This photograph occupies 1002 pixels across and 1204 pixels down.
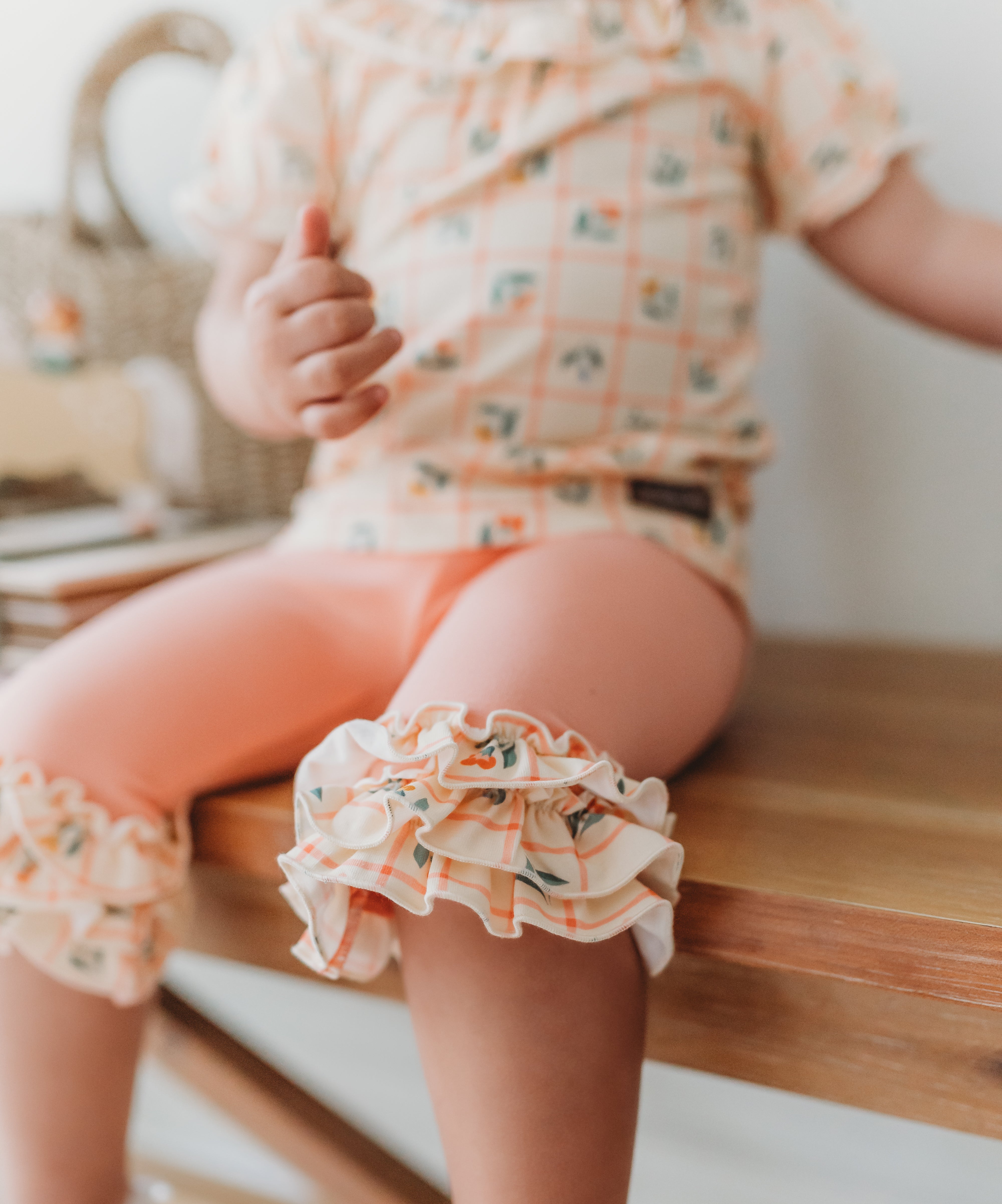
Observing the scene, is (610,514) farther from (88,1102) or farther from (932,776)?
(88,1102)

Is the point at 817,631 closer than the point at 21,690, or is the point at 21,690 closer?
the point at 21,690

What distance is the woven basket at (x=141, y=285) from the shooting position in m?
0.89

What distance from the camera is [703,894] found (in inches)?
15.7

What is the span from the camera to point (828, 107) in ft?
1.98

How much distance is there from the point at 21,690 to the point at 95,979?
143mm

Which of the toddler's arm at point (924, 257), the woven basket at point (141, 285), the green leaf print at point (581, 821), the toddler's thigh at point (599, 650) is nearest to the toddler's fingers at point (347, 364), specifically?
the toddler's thigh at point (599, 650)

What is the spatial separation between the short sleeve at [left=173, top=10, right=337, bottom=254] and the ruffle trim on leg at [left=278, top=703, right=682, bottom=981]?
1.26ft

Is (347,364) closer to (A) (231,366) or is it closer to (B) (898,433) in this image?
(A) (231,366)

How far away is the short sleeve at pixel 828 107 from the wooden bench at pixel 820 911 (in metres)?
0.32

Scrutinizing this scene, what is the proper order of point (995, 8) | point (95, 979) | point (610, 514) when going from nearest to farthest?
point (95, 979) < point (610, 514) < point (995, 8)

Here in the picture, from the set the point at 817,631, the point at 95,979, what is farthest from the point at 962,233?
the point at 95,979

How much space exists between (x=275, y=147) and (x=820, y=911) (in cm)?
53

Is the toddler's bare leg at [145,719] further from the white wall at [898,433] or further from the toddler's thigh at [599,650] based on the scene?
the white wall at [898,433]

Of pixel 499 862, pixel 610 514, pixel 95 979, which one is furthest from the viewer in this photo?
pixel 610 514
